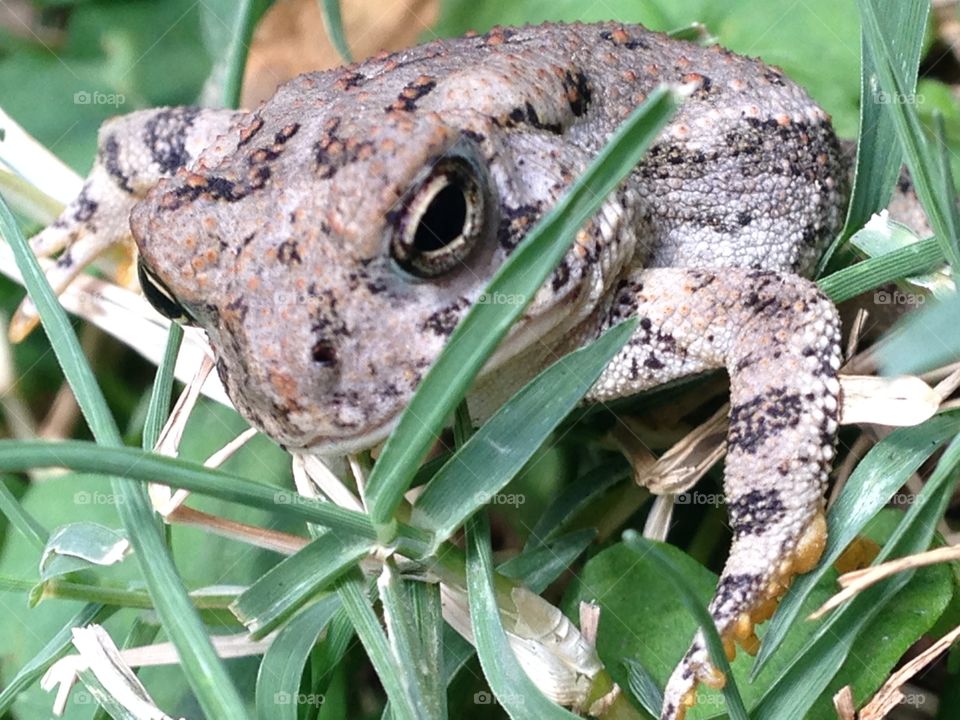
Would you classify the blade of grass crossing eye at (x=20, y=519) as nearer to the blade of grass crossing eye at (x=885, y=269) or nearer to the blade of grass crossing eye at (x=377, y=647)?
the blade of grass crossing eye at (x=377, y=647)

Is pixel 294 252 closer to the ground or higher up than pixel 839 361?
higher up

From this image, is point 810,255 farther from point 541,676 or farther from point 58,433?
point 58,433

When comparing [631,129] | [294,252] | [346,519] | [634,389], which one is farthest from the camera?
[634,389]

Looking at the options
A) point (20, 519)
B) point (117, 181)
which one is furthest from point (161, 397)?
point (117, 181)

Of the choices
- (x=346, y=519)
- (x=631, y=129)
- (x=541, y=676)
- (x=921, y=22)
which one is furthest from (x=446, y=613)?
(x=921, y=22)

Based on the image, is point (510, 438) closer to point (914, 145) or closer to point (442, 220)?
point (442, 220)

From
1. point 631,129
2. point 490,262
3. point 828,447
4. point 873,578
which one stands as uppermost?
point 631,129
